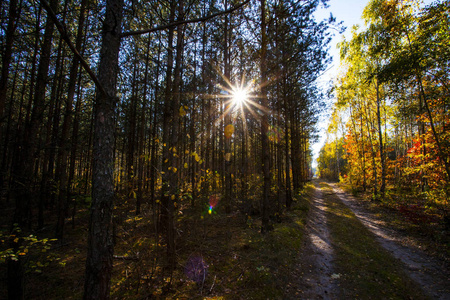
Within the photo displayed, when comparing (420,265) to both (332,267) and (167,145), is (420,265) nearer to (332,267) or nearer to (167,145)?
(332,267)

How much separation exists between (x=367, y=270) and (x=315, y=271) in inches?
58.9

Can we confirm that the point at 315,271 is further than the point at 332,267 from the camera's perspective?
No

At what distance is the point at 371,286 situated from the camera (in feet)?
14.7

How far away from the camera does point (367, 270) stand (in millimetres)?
5195

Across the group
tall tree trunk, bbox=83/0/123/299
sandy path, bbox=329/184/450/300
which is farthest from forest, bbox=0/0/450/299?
sandy path, bbox=329/184/450/300

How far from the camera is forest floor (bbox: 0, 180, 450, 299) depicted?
404 centimetres

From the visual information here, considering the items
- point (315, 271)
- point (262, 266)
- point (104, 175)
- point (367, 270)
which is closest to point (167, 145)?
point (104, 175)

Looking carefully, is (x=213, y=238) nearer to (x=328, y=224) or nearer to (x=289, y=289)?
(x=289, y=289)

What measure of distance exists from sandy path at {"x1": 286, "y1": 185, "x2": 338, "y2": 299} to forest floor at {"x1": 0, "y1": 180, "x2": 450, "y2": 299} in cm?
3

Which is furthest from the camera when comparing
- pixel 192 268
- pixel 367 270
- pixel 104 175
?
pixel 367 270

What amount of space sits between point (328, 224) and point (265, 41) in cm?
962

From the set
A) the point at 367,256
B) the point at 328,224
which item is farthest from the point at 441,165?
the point at 367,256

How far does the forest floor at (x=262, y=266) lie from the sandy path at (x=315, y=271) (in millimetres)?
25

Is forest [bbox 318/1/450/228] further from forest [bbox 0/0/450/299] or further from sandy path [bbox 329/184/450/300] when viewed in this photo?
sandy path [bbox 329/184/450/300]
